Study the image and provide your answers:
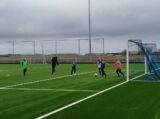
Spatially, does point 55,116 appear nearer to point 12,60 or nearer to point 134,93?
point 134,93

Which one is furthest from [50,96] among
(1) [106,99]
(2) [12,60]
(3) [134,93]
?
(2) [12,60]

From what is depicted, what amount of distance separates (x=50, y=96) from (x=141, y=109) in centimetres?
546

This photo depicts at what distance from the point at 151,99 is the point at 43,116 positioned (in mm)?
5838

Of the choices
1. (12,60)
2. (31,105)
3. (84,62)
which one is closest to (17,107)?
(31,105)

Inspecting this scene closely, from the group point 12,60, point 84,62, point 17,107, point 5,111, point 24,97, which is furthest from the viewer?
point 12,60

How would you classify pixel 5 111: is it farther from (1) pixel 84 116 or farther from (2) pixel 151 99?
(2) pixel 151 99

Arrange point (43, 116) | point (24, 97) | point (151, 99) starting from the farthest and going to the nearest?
point (24, 97)
point (151, 99)
point (43, 116)

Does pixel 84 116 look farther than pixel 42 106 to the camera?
No

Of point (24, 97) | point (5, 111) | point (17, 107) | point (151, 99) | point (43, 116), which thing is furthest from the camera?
point (24, 97)

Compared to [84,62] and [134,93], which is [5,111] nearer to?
[134,93]

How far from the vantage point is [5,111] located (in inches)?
531

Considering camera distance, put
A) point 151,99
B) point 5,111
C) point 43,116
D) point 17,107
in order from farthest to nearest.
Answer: point 151,99 → point 17,107 → point 5,111 → point 43,116

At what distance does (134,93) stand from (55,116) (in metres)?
7.27

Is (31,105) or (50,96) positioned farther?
(50,96)
